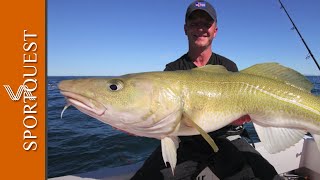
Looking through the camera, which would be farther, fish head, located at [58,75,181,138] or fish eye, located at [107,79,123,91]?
fish eye, located at [107,79,123,91]

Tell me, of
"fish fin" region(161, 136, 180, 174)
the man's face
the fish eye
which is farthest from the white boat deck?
the fish eye

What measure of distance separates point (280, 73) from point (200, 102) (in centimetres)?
108

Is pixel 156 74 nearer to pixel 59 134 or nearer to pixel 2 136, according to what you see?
pixel 2 136

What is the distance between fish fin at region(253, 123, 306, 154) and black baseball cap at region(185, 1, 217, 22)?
205cm

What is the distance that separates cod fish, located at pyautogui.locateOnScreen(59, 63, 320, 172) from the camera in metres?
2.81

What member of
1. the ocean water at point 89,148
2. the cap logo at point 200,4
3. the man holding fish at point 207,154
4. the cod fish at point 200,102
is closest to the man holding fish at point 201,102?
the cod fish at point 200,102

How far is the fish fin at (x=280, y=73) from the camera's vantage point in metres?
3.28

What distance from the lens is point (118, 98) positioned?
2.84 metres

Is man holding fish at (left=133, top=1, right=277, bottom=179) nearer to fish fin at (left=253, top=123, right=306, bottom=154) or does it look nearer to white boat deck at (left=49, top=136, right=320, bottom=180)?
fish fin at (left=253, top=123, right=306, bottom=154)

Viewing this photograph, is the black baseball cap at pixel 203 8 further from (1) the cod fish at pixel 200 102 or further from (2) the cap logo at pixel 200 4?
(1) the cod fish at pixel 200 102

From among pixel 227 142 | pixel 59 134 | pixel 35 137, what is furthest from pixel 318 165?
pixel 59 134

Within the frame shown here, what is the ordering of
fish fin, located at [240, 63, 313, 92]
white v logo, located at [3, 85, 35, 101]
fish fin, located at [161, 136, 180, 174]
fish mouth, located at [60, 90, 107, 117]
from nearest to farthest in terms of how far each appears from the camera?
fish mouth, located at [60, 90, 107, 117]
fish fin, located at [161, 136, 180, 174]
fish fin, located at [240, 63, 313, 92]
white v logo, located at [3, 85, 35, 101]

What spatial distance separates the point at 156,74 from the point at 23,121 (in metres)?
4.78

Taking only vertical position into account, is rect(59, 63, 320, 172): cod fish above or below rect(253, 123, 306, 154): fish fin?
above
